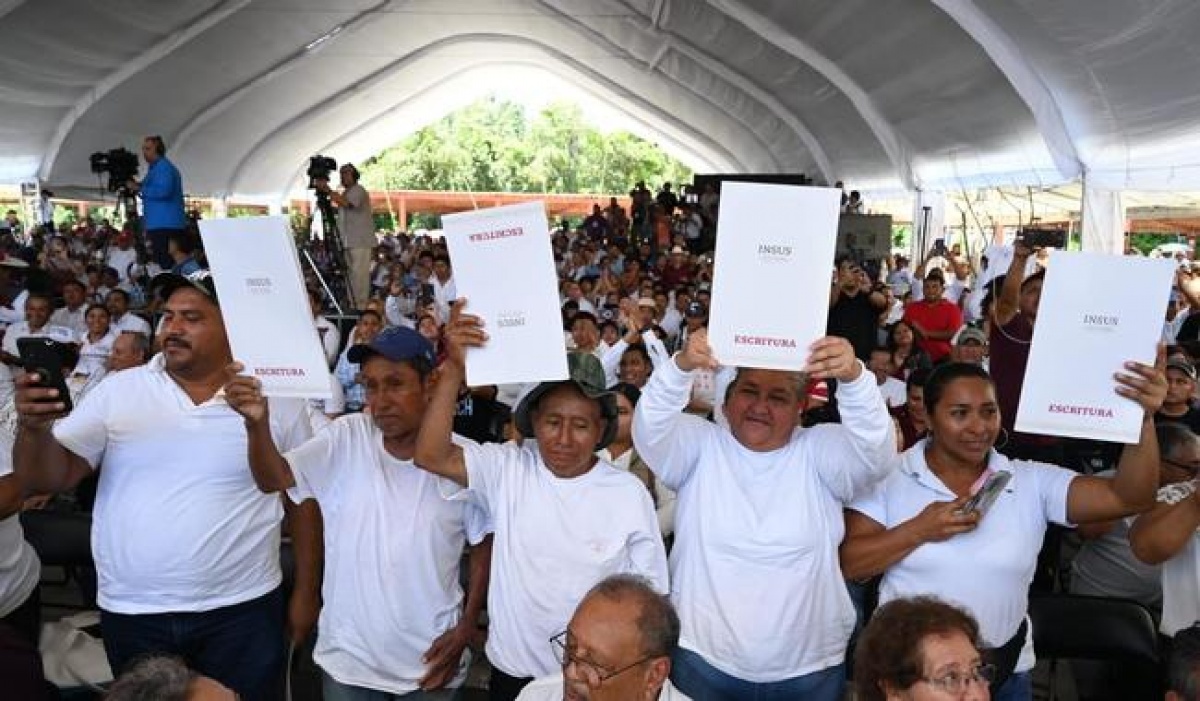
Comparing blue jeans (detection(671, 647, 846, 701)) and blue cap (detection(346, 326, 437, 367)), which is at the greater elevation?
blue cap (detection(346, 326, 437, 367))

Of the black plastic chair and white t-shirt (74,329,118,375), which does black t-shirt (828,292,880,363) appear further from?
white t-shirt (74,329,118,375)

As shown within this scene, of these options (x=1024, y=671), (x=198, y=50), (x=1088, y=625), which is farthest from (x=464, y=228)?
(x=198, y=50)

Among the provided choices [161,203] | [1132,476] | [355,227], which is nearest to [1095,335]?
[1132,476]

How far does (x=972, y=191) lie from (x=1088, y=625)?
46.7 ft

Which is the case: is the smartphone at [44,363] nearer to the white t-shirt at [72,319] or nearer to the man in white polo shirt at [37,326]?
the man in white polo shirt at [37,326]

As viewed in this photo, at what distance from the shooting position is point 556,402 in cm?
252

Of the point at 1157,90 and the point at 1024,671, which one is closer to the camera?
the point at 1024,671

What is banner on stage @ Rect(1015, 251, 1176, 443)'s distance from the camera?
7.49 feet

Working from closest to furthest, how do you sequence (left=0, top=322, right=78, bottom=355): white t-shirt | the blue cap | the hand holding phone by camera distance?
the hand holding phone
the blue cap
(left=0, top=322, right=78, bottom=355): white t-shirt

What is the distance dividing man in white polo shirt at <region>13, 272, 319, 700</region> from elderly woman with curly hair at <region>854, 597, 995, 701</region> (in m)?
1.58

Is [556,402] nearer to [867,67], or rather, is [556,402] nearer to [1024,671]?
[1024,671]

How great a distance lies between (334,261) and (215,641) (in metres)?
8.79

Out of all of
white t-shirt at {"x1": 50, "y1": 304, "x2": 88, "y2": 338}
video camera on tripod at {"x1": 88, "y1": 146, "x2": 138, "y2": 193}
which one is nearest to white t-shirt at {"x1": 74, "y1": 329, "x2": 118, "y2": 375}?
white t-shirt at {"x1": 50, "y1": 304, "x2": 88, "y2": 338}

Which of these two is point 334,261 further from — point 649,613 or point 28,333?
point 649,613
